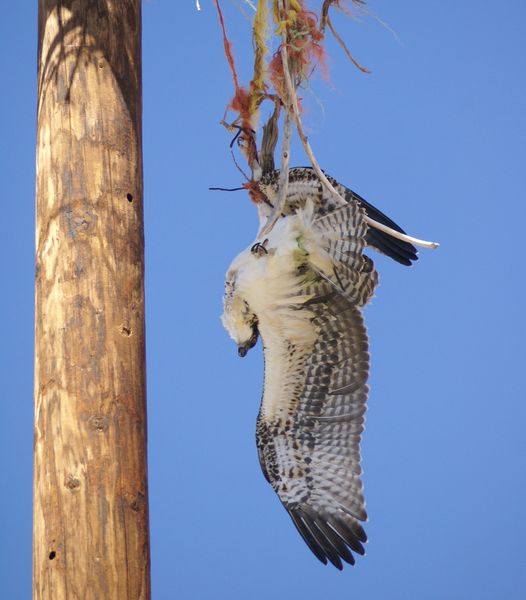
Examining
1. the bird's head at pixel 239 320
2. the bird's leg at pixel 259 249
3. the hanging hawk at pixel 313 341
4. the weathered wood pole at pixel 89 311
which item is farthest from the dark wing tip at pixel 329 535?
the weathered wood pole at pixel 89 311

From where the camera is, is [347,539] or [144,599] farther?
[347,539]

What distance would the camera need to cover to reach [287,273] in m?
3.68

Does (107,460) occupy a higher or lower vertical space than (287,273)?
lower

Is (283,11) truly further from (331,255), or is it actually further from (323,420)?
(323,420)

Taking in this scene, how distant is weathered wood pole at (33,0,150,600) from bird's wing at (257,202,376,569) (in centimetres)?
131

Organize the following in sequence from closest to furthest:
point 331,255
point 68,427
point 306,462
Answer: point 68,427 → point 331,255 → point 306,462

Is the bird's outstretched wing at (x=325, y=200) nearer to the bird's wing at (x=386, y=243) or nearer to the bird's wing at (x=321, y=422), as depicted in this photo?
the bird's wing at (x=386, y=243)

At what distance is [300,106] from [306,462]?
1460 mm

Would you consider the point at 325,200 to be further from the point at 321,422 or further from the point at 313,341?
the point at 321,422

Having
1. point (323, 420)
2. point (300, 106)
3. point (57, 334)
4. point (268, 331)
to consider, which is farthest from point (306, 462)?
point (57, 334)

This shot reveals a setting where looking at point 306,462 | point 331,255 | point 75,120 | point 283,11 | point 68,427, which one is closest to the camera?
point 68,427

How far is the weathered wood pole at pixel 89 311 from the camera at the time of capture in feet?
7.46

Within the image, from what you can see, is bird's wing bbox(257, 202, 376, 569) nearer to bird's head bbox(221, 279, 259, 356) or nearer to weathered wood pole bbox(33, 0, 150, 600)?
bird's head bbox(221, 279, 259, 356)

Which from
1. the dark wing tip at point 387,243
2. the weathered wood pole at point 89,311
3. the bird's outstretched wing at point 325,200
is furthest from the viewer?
the dark wing tip at point 387,243
